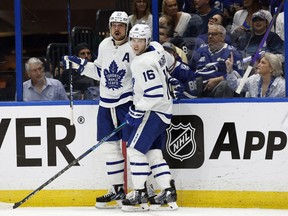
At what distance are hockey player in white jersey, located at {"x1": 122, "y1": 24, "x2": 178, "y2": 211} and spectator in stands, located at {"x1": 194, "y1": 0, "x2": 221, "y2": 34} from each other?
1.29ft

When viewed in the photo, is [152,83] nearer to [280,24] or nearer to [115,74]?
[115,74]

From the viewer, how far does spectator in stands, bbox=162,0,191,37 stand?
8492 millimetres

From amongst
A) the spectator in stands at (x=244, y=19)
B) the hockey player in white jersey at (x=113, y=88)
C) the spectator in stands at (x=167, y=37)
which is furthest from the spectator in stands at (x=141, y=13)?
the spectator in stands at (x=244, y=19)

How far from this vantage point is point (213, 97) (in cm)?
848

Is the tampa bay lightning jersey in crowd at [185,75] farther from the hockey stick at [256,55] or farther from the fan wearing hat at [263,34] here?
the fan wearing hat at [263,34]

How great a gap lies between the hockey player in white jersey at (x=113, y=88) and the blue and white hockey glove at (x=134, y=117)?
0.55 ft

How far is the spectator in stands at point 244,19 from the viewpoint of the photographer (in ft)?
27.4

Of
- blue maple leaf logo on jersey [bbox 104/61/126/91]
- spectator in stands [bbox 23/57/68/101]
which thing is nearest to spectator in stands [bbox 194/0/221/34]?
blue maple leaf logo on jersey [bbox 104/61/126/91]

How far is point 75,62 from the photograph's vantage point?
8.50m

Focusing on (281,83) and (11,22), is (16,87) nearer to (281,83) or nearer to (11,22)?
(11,22)

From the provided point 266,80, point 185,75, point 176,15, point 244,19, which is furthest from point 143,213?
point 244,19

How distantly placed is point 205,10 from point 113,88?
86cm

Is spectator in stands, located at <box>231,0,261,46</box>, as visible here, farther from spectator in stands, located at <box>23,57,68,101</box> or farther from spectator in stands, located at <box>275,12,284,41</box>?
spectator in stands, located at <box>23,57,68,101</box>

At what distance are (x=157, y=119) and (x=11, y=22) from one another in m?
1.33
